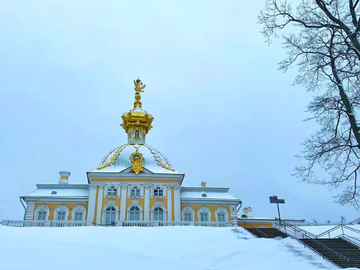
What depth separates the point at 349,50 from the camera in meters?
12.4

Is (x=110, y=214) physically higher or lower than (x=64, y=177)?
lower

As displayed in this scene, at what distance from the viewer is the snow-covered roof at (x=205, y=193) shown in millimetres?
34531

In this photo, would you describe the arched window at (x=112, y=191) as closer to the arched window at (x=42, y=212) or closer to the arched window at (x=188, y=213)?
the arched window at (x=42, y=212)

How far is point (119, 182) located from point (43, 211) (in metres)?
7.73

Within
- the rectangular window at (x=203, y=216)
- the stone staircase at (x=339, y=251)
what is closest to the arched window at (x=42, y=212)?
the rectangular window at (x=203, y=216)

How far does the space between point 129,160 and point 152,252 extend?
19994 millimetres

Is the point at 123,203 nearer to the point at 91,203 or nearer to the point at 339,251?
the point at 91,203

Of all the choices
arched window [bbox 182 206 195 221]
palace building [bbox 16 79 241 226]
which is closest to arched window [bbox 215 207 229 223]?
palace building [bbox 16 79 241 226]

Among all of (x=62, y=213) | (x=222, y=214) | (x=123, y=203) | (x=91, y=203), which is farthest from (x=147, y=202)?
(x=62, y=213)

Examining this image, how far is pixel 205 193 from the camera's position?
116 feet

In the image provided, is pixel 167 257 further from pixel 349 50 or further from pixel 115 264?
pixel 349 50

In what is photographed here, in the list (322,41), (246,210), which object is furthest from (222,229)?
(246,210)

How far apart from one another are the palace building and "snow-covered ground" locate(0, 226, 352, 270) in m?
11.1

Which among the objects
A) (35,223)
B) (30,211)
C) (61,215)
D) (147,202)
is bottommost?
(35,223)
